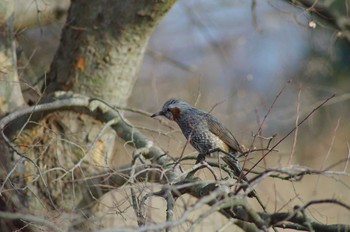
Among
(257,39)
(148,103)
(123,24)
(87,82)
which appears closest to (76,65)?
(87,82)

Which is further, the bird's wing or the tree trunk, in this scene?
the tree trunk

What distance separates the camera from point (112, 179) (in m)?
6.79

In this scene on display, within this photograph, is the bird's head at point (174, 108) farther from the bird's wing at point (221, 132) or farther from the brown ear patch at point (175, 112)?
the bird's wing at point (221, 132)

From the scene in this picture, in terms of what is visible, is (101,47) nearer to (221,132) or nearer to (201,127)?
(201,127)

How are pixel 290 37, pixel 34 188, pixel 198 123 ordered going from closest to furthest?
pixel 198 123 < pixel 34 188 < pixel 290 37

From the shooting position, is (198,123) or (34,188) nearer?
(198,123)

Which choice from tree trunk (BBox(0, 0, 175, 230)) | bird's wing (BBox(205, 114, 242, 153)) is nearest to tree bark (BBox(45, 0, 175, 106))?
tree trunk (BBox(0, 0, 175, 230))

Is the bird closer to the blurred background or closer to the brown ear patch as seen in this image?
the brown ear patch

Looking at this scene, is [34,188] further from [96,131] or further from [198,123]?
[198,123]

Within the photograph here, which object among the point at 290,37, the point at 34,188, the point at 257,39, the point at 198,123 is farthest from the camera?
the point at 290,37

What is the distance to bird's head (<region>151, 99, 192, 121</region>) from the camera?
21.9 feet

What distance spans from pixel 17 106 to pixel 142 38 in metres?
1.45

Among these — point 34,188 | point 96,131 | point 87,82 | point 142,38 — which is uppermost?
point 142,38

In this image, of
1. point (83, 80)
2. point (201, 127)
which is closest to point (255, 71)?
point (83, 80)
